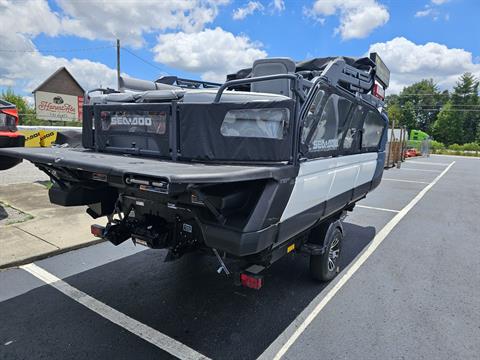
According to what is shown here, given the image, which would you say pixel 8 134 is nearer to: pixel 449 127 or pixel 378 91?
pixel 378 91

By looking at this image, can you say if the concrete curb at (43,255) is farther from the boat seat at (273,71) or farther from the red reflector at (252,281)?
the boat seat at (273,71)

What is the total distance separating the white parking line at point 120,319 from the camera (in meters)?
2.89

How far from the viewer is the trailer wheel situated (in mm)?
4086

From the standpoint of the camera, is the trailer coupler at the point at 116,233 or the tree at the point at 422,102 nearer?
the trailer coupler at the point at 116,233

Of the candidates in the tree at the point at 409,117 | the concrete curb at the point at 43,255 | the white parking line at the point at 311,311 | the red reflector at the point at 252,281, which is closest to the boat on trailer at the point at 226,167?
the red reflector at the point at 252,281

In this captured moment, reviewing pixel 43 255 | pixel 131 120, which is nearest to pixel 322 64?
pixel 131 120

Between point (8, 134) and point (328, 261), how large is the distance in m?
5.42

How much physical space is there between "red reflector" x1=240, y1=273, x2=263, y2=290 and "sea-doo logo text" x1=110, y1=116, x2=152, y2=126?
67.7 inches

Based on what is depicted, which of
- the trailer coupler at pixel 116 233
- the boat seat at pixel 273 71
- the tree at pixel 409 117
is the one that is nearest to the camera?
the boat seat at pixel 273 71

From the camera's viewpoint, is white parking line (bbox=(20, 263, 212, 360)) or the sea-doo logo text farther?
the sea-doo logo text

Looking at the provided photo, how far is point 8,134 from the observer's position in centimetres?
568

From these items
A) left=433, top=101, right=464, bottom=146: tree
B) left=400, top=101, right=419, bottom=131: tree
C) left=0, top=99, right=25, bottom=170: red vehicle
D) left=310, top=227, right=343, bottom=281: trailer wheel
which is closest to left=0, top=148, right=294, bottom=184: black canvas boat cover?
left=310, top=227, right=343, bottom=281: trailer wheel

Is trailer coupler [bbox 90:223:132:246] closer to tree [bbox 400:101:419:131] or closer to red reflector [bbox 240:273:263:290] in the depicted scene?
red reflector [bbox 240:273:263:290]

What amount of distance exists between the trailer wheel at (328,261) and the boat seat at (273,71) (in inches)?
70.4
